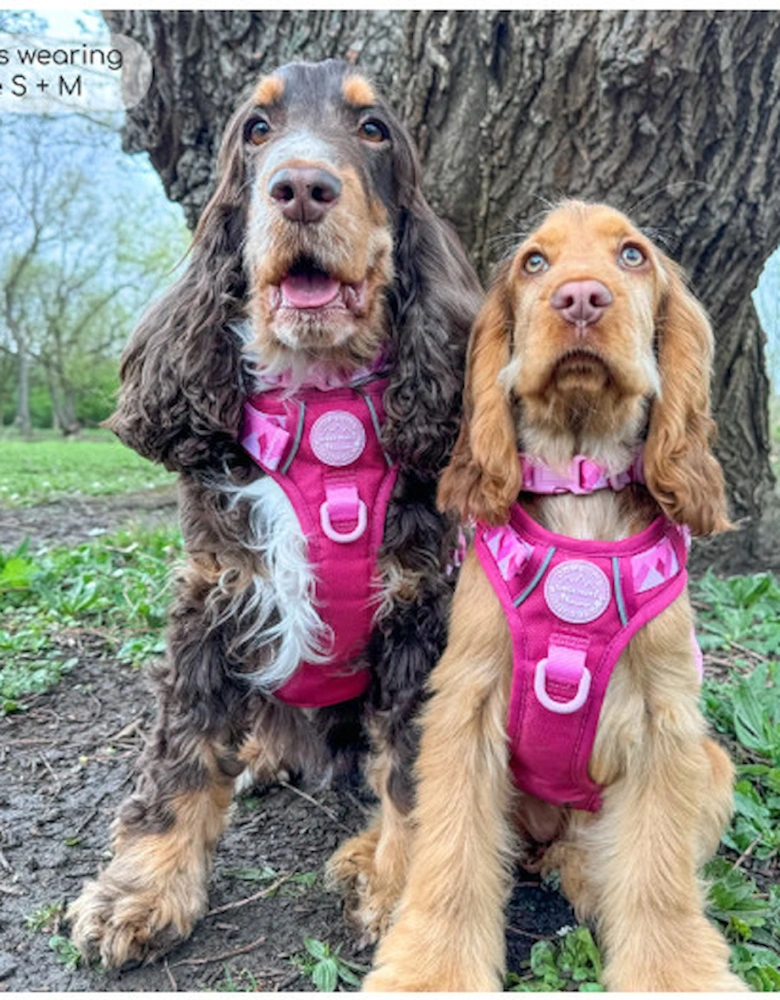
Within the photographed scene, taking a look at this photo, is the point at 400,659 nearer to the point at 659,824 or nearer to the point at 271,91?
the point at 659,824

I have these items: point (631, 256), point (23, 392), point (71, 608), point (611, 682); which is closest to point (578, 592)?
point (611, 682)

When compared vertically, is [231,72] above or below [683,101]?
above

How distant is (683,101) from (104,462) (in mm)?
7940

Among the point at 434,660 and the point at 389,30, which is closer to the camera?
the point at 434,660

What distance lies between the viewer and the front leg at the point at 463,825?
234cm

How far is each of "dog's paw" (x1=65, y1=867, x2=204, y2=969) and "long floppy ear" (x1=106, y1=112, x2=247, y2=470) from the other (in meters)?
1.18

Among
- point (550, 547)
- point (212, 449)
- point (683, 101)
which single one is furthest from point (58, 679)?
point (683, 101)

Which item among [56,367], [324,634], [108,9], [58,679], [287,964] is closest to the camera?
[287,964]

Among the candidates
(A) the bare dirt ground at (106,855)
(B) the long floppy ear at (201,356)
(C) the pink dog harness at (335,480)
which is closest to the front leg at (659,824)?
(A) the bare dirt ground at (106,855)

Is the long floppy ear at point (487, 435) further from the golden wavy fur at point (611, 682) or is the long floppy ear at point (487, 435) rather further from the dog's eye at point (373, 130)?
the dog's eye at point (373, 130)

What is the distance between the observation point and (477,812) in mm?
2410

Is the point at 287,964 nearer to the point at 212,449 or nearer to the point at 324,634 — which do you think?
the point at 324,634

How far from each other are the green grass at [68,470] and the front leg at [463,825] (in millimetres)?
6461

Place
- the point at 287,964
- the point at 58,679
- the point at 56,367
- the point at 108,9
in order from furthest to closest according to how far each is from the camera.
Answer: the point at 56,367 < the point at 108,9 < the point at 58,679 < the point at 287,964
